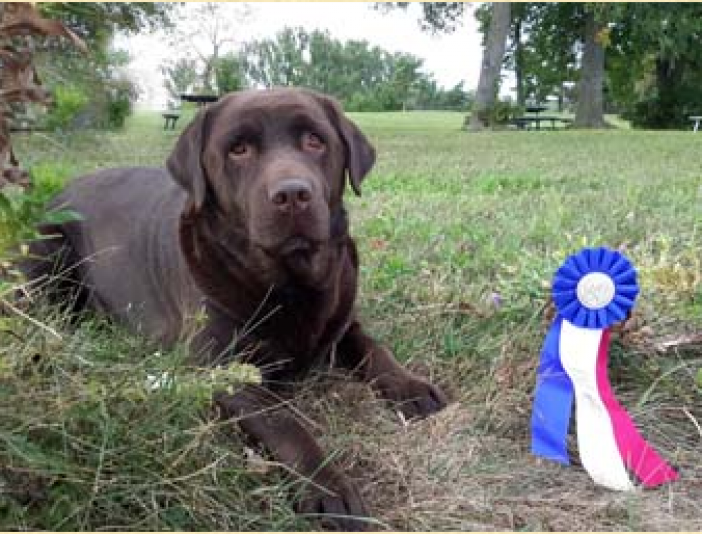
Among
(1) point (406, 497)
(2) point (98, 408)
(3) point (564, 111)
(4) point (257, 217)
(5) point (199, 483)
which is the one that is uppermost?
(4) point (257, 217)

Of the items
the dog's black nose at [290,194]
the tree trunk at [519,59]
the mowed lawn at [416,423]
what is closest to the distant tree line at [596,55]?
the tree trunk at [519,59]

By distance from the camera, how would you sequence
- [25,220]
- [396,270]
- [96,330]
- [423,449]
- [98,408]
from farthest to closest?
1. [396,270]
2. [96,330]
3. [423,449]
4. [98,408]
5. [25,220]

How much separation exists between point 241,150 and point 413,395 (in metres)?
0.85

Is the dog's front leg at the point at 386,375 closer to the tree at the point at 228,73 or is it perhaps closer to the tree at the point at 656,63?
the tree at the point at 228,73

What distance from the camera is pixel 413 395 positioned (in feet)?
9.17

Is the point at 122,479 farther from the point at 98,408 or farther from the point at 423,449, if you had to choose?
the point at 423,449

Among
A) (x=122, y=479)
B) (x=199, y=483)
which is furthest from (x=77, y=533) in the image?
(x=199, y=483)

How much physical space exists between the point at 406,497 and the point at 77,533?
0.76 metres

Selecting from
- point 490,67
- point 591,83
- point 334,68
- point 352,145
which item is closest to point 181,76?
point 334,68

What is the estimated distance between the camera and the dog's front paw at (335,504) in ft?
6.86

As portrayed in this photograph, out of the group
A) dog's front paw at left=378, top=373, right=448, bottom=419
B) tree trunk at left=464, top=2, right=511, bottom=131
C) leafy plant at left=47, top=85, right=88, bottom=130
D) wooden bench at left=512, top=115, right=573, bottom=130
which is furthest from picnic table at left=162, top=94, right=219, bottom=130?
wooden bench at left=512, top=115, right=573, bottom=130

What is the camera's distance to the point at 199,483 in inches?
77.5

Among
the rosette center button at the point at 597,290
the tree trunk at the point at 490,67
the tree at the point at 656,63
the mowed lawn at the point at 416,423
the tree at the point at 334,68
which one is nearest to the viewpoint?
the mowed lawn at the point at 416,423

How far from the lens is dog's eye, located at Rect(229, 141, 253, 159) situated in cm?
267
